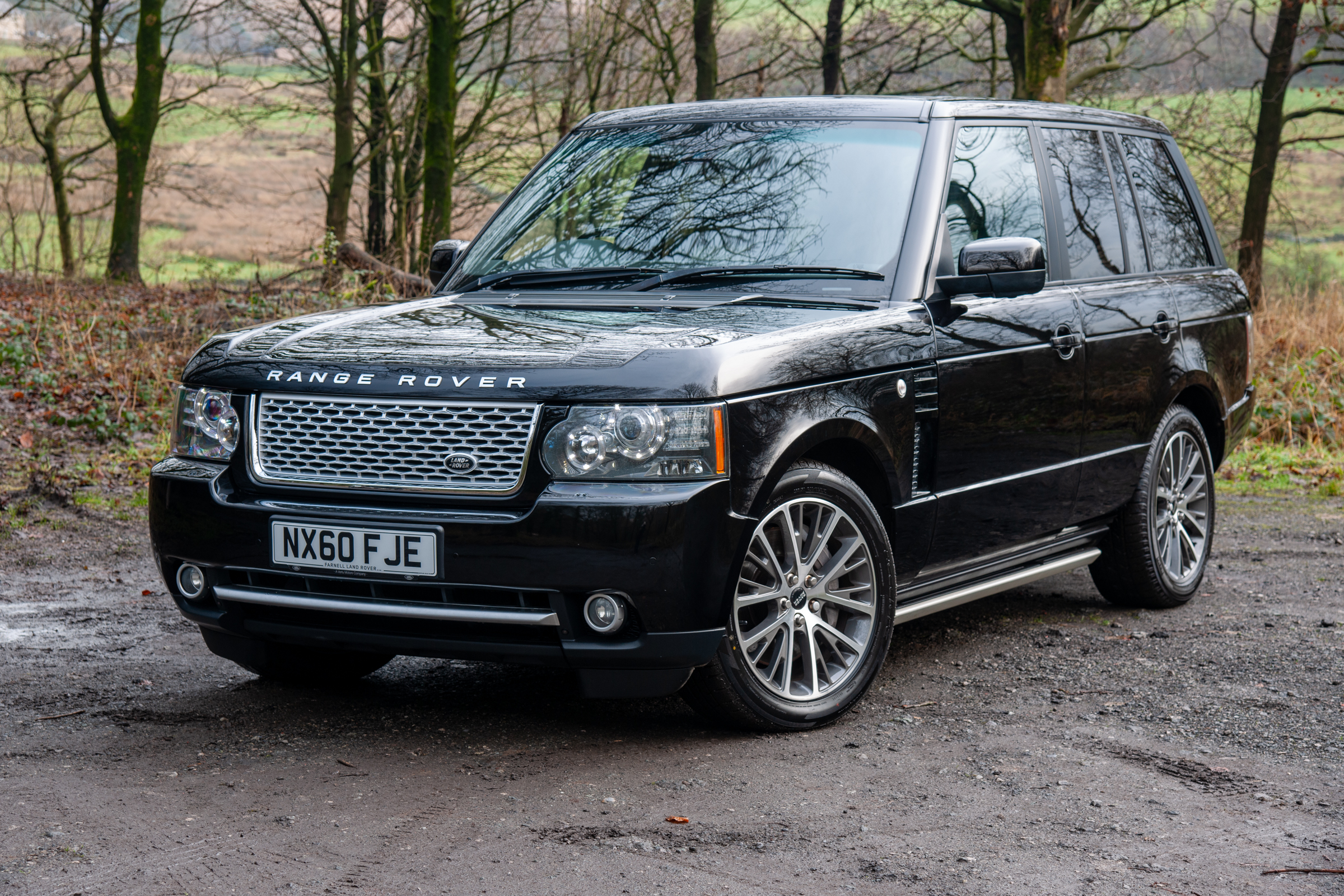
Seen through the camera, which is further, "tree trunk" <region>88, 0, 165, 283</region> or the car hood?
"tree trunk" <region>88, 0, 165, 283</region>

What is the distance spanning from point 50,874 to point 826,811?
72.5 inches

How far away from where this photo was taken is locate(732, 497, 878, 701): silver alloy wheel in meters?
4.13

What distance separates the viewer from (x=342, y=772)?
152 inches

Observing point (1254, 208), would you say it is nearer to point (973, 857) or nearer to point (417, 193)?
point (417, 193)

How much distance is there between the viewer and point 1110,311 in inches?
224

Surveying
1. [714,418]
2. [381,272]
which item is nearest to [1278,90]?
[381,272]

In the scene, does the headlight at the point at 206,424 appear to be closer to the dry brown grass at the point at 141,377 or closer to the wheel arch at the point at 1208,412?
the wheel arch at the point at 1208,412

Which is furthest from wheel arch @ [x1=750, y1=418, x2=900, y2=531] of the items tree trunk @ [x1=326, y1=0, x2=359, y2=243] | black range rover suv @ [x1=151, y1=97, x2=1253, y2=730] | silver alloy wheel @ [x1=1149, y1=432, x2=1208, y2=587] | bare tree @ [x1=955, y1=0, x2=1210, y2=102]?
tree trunk @ [x1=326, y1=0, x2=359, y2=243]

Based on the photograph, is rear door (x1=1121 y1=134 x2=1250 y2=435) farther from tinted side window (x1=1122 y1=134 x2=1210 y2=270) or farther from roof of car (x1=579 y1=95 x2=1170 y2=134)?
roof of car (x1=579 y1=95 x2=1170 y2=134)

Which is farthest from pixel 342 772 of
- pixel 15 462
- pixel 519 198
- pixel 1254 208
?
pixel 1254 208

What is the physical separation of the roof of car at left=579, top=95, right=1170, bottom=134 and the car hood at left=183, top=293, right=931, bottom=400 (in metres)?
0.96

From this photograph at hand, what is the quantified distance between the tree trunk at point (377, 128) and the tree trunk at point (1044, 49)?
11.3 metres

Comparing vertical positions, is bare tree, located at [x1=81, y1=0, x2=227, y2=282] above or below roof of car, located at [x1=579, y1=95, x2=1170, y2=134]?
above

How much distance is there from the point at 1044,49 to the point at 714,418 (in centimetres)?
1232
